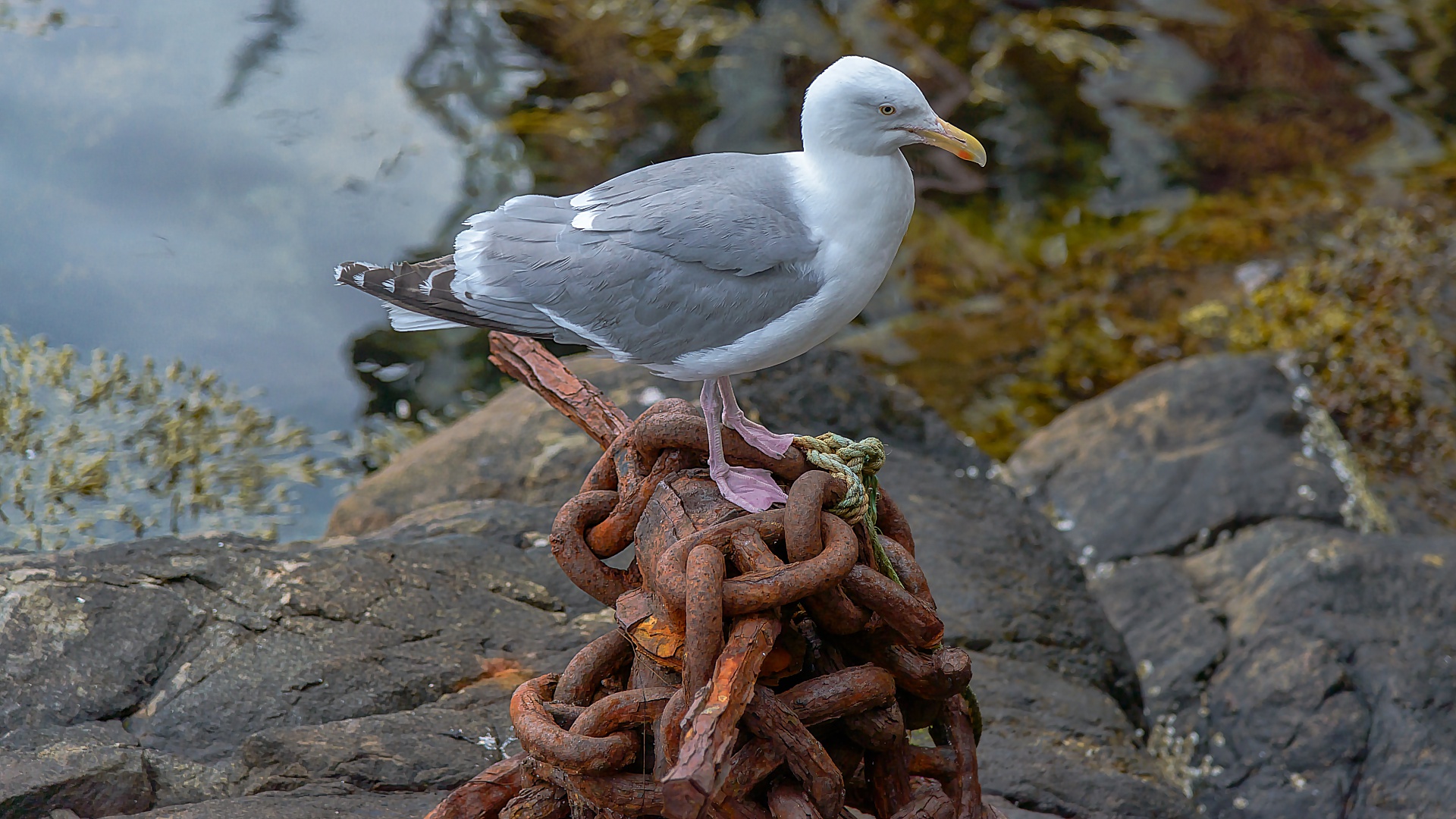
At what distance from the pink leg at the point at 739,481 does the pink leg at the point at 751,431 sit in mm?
56

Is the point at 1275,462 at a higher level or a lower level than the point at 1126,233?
higher

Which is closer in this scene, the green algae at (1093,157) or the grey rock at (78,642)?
the grey rock at (78,642)

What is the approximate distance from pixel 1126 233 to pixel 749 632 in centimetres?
698

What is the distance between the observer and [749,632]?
132 cm

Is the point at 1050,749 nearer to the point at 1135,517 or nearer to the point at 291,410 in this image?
the point at 1135,517

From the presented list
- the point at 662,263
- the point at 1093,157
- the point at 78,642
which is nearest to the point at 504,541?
the point at 78,642

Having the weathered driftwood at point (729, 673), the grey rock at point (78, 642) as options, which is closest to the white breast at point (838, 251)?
the weathered driftwood at point (729, 673)

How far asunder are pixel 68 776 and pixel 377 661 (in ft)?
2.06

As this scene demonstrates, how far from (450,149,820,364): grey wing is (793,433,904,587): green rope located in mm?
303

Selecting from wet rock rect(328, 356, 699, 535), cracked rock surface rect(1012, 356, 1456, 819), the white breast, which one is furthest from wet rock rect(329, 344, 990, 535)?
the white breast

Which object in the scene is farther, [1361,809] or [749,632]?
[1361,809]

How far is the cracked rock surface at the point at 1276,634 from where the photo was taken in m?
3.10

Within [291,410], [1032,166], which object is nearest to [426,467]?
[291,410]

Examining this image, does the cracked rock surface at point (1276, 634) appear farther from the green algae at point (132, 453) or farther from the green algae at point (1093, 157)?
the green algae at point (132, 453)
